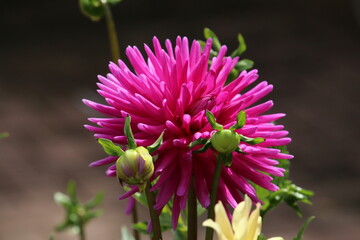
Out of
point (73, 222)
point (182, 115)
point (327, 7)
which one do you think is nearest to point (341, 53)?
point (327, 7)

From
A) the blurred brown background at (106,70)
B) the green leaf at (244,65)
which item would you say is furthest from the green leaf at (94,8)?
the blurred brown background at (106,70)

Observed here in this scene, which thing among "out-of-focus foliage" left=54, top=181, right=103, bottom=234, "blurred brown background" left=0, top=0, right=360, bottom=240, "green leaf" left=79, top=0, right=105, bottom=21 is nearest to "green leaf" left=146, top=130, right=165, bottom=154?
"green leaf" left=79, top=0, right=105, bottom=21

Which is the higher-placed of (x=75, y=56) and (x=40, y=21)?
(x=40, y=21)

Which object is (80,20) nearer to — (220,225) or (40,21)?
(40,21)

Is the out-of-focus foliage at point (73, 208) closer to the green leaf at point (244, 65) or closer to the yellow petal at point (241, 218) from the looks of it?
the green leaf at point (244, 65)

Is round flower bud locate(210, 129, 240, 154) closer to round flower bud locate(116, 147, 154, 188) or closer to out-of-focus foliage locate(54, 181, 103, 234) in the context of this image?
round flower bud locate(116, 147, 154, 188)

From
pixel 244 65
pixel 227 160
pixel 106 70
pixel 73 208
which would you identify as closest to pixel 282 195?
pixel 244 65
